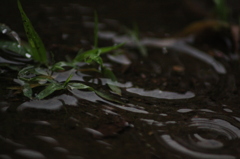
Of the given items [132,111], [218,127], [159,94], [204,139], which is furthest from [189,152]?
[159,94]

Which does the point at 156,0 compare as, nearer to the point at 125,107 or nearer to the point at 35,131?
the point at 125,107

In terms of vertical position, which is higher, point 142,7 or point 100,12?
point 142,7

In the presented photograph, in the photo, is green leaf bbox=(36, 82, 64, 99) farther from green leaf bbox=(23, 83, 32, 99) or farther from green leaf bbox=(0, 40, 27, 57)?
green leaf bbox=(0, 40, 27, 57)

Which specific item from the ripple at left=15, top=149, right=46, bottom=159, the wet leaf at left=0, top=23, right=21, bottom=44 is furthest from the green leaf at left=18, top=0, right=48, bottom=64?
the ripple at left=15, top=149, right=46, bottom=159

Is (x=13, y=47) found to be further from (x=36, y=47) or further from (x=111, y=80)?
(x=111, y=80)

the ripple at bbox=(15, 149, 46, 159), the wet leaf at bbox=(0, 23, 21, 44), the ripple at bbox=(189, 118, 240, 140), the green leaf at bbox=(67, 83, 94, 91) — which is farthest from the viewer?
the wet leaf at bbox=(0, 23, 21, 44)

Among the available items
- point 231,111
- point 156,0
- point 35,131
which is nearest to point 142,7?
point 156,0
